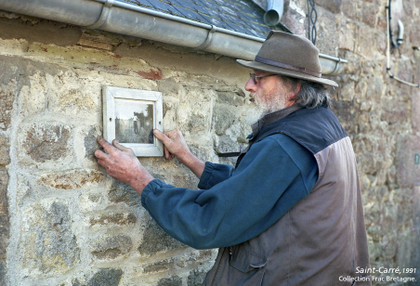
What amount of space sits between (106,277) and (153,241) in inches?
12.5

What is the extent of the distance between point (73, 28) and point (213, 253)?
151cm

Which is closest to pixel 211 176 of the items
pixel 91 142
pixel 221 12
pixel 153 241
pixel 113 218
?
pixel 153 241

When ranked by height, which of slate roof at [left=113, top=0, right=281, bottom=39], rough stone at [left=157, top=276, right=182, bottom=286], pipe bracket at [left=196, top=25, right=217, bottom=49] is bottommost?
rough stone at [left=157, top=276, right=182, bottom=286]

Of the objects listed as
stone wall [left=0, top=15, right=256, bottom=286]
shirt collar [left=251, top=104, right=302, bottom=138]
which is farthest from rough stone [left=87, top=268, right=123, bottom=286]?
shirt collar [left=251, top=104, right=302, bottom=138]

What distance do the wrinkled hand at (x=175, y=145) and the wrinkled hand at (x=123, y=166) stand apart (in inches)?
12.3

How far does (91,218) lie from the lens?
2.24 m

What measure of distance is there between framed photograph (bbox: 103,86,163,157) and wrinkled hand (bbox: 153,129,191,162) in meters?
0.04

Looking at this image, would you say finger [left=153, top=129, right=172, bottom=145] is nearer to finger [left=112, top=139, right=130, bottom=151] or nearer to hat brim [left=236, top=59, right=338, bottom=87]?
finger [left=112, top=139, right=130, bottom=151]

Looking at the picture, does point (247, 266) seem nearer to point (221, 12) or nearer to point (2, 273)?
point (2, 273)

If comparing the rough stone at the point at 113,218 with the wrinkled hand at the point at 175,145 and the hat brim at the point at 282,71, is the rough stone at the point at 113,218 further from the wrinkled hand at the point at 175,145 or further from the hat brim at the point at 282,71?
the hat brim at the point at 282,71

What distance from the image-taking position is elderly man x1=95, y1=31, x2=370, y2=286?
196 cm

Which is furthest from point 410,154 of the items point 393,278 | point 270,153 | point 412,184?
point 270,153

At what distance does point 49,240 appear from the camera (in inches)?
81.7

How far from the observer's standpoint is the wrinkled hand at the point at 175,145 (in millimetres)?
2535
